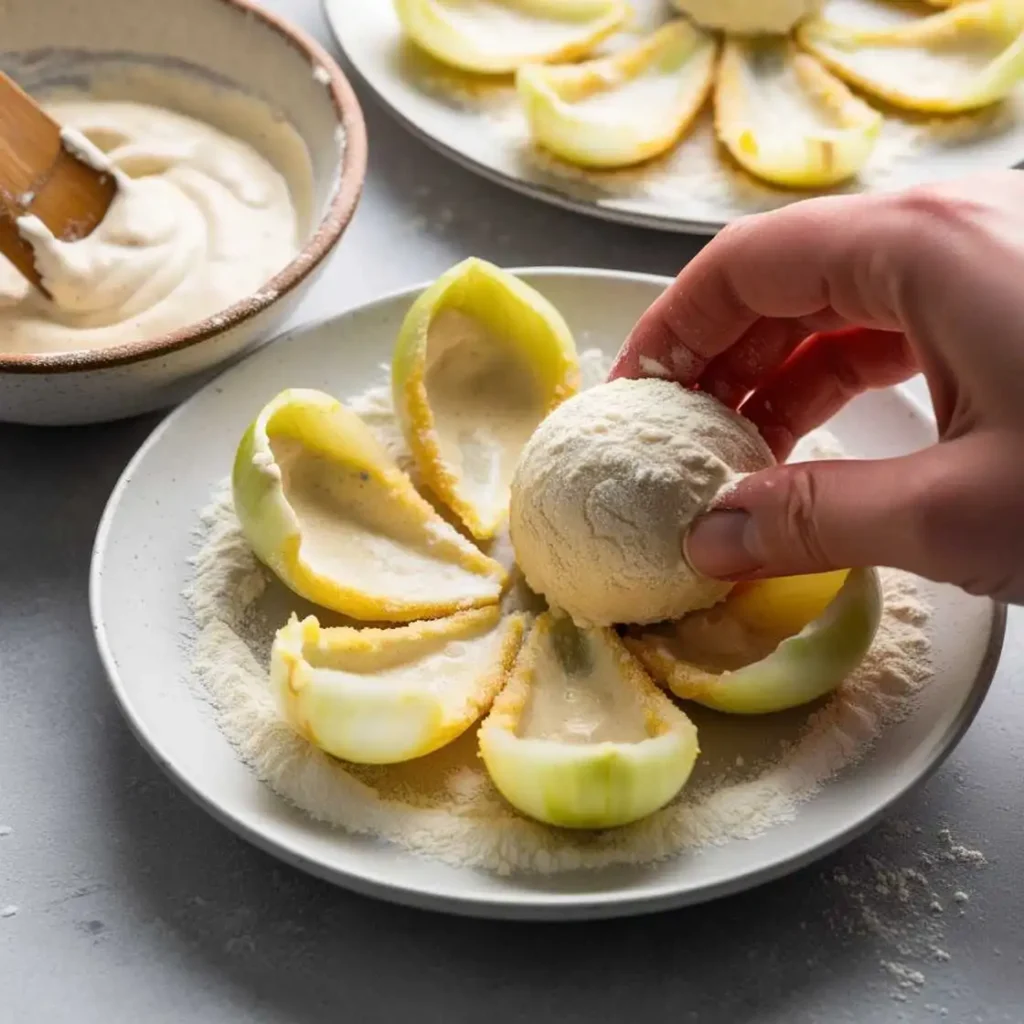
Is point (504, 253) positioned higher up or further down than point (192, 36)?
further down

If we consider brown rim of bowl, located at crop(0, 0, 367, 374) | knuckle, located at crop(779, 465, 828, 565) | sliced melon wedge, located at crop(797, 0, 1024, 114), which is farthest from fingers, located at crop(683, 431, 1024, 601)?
sliced melon wedge, located at crop(797, 0, 1024, 114)

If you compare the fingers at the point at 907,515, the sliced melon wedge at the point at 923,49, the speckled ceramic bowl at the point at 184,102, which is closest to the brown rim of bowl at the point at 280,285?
the speckled ceramic bowl at the point at 184,102

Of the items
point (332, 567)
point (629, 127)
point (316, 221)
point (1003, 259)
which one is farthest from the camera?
point (629, 127)

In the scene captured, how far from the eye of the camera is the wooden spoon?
1216 mm

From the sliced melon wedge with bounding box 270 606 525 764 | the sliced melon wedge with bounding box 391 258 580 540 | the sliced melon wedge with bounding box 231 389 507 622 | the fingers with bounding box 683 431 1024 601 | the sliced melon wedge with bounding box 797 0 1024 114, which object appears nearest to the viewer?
the fingers with bounding box 683 431 1024 601

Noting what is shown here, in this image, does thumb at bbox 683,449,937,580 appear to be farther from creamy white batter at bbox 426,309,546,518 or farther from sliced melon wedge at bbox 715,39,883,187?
sliced melon wedge at bbox 715,39,883,187

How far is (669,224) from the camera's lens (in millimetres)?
1343

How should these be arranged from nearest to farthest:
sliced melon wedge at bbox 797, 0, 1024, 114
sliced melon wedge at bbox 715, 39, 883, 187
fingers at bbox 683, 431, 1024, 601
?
fingers at bbox 683, 431, 1024, 601
sliced melon wedge at bbox 715, 39, 883, 187
sliced melon wedge at bbox 797, 0, 1024, 114

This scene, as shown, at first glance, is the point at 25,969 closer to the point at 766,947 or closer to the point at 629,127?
the point at 766,947

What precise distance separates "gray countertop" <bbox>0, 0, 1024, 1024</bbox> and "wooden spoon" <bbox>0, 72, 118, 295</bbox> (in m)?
0.41

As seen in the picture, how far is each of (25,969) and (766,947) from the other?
0.49 metres

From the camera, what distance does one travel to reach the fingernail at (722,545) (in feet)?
2.95

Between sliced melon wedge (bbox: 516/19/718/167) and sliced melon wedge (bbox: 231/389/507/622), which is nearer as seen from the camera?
sliced melon wedge (bbox: 231/389/507/622)

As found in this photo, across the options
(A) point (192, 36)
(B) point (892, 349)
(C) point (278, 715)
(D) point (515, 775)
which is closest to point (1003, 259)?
(B) point (892, 349)
